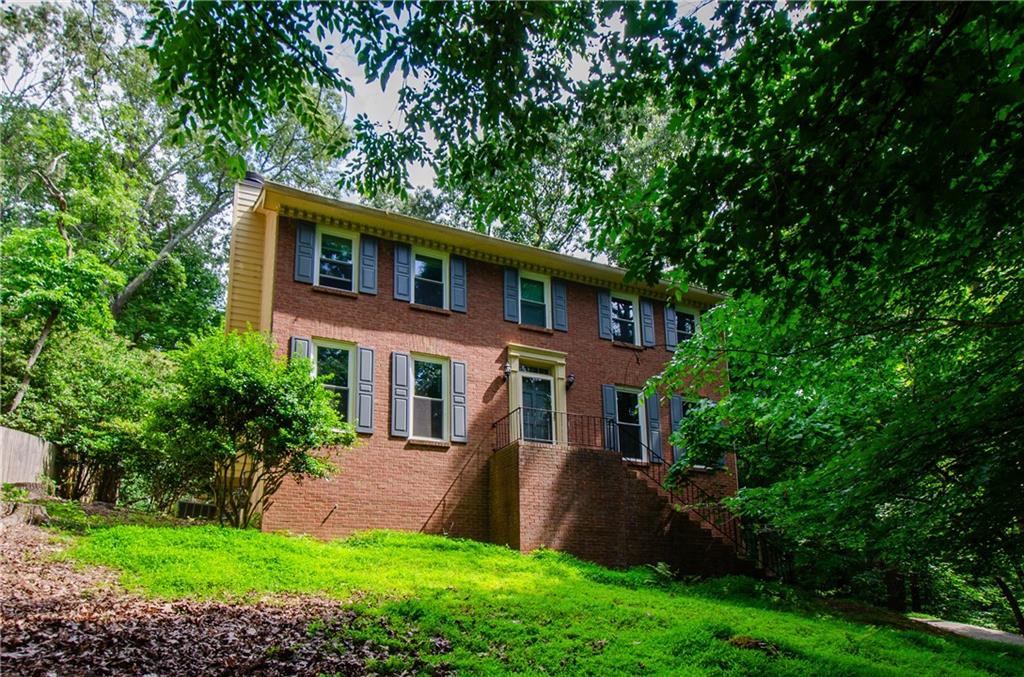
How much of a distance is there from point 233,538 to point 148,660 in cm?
445

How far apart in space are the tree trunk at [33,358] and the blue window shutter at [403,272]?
7787mm

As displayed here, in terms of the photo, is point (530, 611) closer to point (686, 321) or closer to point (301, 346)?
point (301, 346)

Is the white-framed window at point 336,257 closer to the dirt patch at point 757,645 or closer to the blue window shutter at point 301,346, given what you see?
the blue window shutter at point 301,346

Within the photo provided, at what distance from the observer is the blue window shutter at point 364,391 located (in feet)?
43.8

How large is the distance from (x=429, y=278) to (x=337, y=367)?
291 cm

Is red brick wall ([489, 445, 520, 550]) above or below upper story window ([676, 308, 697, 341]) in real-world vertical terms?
below

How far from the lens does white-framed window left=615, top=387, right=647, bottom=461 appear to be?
54.5 ft

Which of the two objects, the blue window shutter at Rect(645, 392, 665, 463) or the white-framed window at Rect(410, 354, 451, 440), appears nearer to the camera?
the white-framed window at Rect(410, 354, 451, 440)

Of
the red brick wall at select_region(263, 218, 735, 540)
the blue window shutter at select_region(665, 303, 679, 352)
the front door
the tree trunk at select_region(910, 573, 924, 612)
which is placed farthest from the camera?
the blue window shutter at select_region(665, 303, 679, 352)

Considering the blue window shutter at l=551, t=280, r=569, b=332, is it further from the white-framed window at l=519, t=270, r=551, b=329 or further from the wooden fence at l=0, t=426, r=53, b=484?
the wooden fence at l=0, t=426, r=53, b=484

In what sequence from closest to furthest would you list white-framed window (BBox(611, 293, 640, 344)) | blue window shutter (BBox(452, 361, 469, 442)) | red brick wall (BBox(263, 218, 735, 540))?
red brick wall (BBox(263, 218, 735, 540))
blue window shutter (BBox(452, 361, 469, 442))
white-framed window (BBox(611, 293, 640, 344))

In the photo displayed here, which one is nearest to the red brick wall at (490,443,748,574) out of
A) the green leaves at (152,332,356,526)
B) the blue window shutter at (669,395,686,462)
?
the blue window shutter at (669,395,686,462)

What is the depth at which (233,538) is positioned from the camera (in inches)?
375

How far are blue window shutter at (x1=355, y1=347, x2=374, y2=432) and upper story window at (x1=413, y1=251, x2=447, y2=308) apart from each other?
6.16 feet
